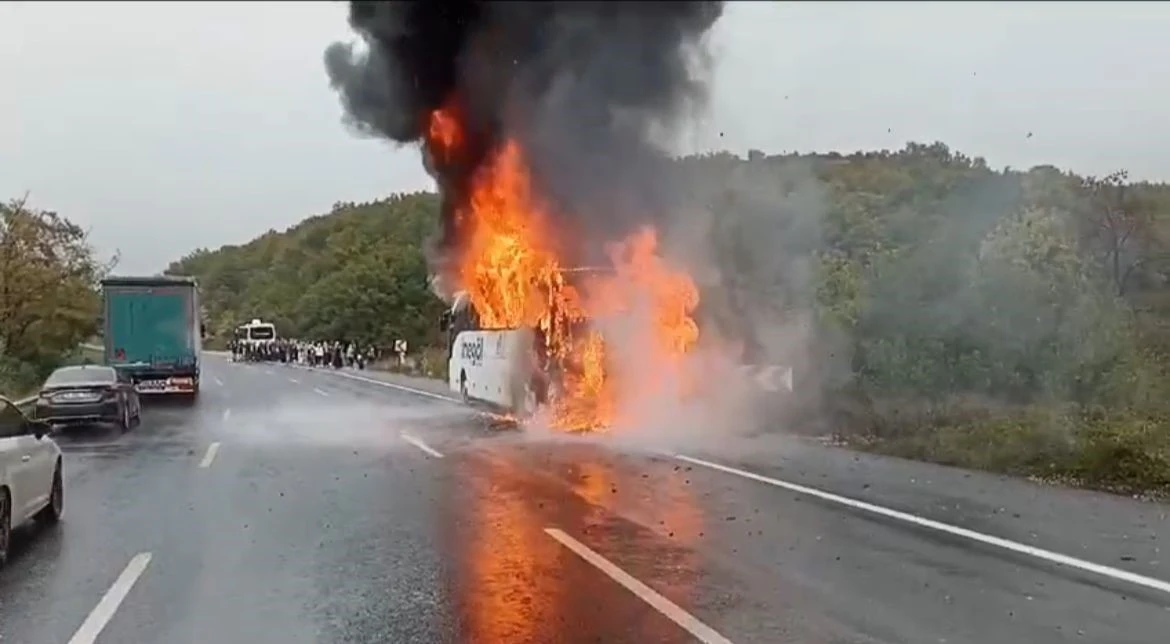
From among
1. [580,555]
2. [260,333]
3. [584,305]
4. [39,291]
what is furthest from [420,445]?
[260,333]

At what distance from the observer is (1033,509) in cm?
1202

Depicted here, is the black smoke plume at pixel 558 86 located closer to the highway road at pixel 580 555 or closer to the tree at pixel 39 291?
the highway road at pixel 580 555

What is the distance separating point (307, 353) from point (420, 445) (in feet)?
171

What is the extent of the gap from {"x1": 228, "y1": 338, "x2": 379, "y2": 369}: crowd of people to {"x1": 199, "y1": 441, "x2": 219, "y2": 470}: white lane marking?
139 feet

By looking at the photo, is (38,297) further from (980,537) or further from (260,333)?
(260,333)

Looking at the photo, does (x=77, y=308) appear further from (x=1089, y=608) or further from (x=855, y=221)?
(x=1089, y=608)

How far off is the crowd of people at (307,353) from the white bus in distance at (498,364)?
105ft

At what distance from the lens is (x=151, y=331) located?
33.3 meters

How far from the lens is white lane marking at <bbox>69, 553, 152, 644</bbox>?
7.06m

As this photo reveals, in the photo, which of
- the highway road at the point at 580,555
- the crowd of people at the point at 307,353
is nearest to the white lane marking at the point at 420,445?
the highway road at the point at 580,555

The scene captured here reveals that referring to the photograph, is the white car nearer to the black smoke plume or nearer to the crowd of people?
the black smoke plume

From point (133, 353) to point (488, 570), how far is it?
26.9 m

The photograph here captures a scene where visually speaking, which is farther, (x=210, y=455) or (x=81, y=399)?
(x=81, y=399)

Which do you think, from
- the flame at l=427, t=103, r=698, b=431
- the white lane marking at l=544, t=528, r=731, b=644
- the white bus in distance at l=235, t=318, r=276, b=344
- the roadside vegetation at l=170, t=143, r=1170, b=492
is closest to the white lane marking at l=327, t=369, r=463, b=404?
the roadside vegetation at l=170, t=143, r=1170, b=492
